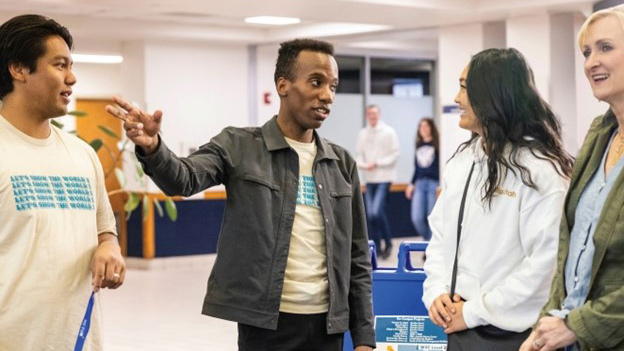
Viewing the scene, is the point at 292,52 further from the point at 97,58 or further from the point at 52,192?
the point at 97,58

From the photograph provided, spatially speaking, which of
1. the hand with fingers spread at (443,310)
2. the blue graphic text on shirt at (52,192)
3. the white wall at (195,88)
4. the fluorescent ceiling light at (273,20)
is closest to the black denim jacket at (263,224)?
the blue graphic text on shirt at (52,192)

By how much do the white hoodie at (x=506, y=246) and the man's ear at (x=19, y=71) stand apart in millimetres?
1300

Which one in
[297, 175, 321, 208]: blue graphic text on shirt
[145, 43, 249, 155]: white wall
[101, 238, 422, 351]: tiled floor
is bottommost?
[101, 238, 422, 351]: tiled floor

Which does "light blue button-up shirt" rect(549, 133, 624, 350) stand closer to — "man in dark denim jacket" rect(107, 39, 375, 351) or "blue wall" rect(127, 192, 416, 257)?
"man in dark denim jacket" rect(107, 39, 375, 351)

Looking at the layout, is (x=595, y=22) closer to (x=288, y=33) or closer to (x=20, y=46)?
(x=20, y=46)

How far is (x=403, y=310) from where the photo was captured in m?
4.60

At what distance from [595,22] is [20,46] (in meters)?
1.57

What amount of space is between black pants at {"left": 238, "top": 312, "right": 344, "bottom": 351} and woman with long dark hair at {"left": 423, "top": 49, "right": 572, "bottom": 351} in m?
0.37

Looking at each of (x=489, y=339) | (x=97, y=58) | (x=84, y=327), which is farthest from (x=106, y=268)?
(x=97, y=58)

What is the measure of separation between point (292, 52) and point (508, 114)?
79 centimetres

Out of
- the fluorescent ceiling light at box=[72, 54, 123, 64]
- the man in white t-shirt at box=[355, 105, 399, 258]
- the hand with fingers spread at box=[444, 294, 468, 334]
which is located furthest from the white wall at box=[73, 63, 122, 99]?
the hand with fingers spread at box=[444, 294, 468, 334]

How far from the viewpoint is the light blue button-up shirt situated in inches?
105

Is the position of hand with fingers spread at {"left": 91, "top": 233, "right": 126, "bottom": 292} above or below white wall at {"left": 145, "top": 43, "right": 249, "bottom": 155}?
below

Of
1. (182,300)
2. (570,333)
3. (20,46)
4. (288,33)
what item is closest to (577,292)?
(570,333)
